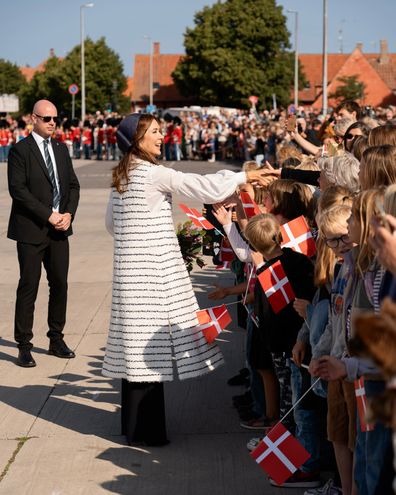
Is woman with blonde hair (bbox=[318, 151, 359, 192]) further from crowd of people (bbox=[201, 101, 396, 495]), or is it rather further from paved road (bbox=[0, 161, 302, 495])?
paved road (bbox=[0, 161, 302, 495])

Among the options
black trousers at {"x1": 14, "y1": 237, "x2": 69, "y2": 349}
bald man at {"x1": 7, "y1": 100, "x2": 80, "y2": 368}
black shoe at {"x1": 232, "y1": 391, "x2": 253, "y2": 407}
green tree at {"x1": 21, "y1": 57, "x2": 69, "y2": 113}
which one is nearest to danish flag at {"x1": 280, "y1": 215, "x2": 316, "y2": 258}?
black shoe at {"x1": 232, "y1": 391, "x2": 253, "y2": 407}

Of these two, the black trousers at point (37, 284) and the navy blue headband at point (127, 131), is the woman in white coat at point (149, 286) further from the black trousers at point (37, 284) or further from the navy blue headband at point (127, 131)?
the black trousers at point (37, 284)

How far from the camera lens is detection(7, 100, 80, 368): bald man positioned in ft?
26.1

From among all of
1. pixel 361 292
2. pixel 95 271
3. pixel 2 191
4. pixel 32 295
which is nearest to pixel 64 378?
pixel 32 295

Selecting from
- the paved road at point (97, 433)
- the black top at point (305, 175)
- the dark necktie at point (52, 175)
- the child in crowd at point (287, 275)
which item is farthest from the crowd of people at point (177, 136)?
the child in crowd at point (287, 275)

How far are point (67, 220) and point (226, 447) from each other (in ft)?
8.93

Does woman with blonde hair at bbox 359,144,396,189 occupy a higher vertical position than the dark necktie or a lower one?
higher

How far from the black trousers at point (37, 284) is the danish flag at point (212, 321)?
2371 mm

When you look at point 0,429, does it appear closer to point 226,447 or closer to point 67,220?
point 226,447

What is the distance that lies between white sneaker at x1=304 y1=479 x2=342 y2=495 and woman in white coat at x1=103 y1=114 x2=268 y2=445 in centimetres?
112

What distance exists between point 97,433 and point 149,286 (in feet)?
3.40

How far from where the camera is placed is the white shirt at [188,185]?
19.0ft

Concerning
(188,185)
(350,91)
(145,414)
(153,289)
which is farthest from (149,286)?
(350,91)

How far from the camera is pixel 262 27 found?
3260 inches
